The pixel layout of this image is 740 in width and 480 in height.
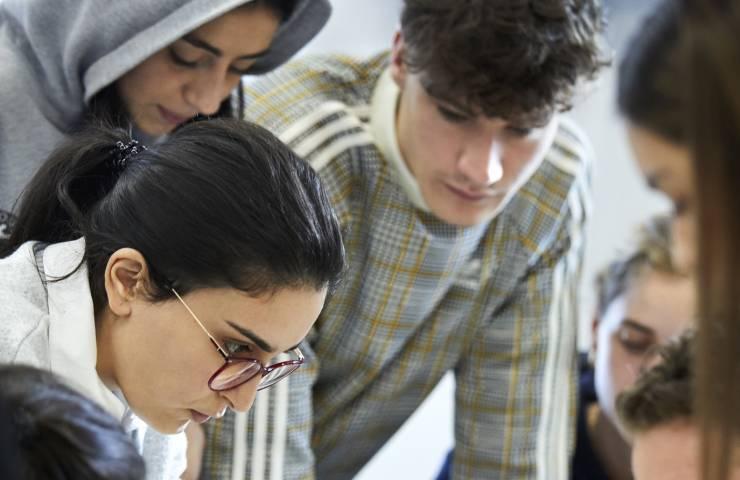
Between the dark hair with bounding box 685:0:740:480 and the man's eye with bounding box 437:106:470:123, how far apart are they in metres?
0.96

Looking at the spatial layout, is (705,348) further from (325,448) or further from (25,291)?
(325,448)

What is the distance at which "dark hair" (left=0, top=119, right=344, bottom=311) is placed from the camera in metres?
1.08

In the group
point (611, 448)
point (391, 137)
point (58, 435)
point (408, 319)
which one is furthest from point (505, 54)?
point (58, 435)

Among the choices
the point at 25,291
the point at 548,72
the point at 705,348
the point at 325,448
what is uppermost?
the point at 705,348

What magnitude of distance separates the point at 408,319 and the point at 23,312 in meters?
0.75

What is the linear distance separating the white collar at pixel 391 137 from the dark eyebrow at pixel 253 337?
0.59 m

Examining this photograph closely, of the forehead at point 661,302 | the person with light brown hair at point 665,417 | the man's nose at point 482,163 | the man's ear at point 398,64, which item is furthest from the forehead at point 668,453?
the man's ear at point 398,64

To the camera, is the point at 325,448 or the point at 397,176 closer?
the point at 397,176

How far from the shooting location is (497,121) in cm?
156

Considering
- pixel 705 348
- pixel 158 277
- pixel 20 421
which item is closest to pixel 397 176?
pixel 158 277

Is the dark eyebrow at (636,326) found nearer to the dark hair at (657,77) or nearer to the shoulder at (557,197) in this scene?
the shoulder at (557,197)

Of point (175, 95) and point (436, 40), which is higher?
point (436, 40)

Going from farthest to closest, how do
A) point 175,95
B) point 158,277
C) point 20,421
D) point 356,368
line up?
point 356,368, point 175,95, point 158,277, point 20,421

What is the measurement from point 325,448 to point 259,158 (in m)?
0.86
